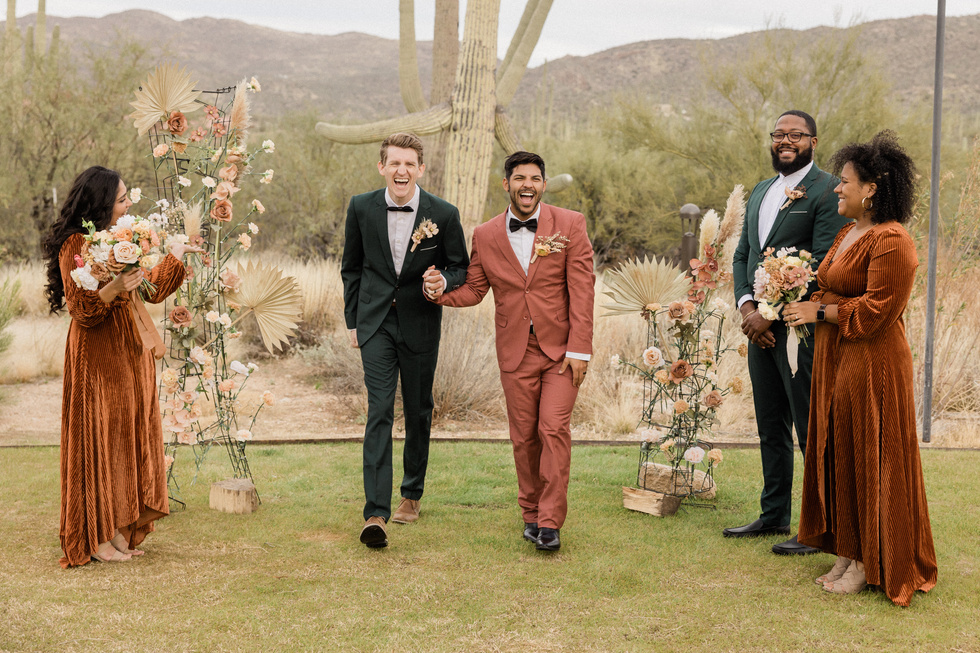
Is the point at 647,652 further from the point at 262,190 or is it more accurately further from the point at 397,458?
the point at 262,190

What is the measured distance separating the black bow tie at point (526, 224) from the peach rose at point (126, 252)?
1.88 metres

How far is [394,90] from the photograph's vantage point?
59875 millimetres

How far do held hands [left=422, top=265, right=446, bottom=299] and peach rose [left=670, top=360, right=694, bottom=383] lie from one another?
1.54 meters

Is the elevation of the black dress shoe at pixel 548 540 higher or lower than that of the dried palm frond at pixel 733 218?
lower

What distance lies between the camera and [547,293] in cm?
470

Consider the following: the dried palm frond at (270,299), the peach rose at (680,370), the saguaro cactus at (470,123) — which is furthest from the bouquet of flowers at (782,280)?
the saguaro cactus at (470,123)

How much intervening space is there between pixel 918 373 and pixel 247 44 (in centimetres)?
8166

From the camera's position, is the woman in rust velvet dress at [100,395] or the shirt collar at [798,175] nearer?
the woman in rust velvet dress at [100,395]

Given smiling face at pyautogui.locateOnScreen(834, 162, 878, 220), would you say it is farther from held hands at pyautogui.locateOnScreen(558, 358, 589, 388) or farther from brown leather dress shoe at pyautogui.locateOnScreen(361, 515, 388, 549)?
brown leather dress shoe at pyautogui.locateOnScreen(361, 515, 388, 549)

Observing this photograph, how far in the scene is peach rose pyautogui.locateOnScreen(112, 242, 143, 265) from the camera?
3.94 m

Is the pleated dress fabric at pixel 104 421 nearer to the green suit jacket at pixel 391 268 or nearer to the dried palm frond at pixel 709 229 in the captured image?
the green suit jacket at pixel 391 268

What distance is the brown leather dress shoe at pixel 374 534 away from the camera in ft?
15.1

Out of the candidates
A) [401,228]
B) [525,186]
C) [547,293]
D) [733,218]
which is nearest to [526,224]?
[525,186]

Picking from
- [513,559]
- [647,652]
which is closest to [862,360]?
[647,652]
